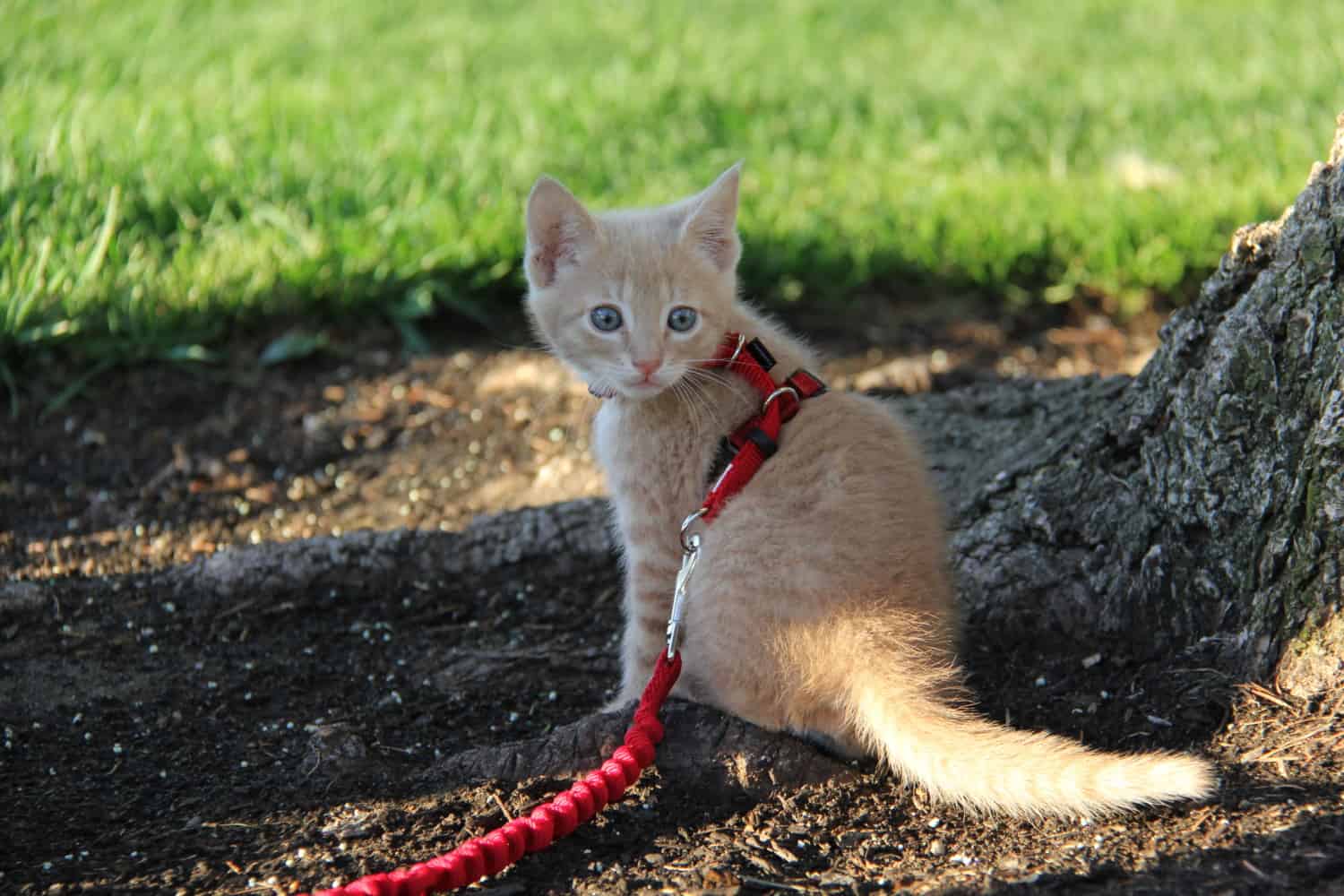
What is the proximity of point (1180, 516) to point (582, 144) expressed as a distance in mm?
3735

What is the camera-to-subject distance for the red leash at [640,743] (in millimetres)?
2041

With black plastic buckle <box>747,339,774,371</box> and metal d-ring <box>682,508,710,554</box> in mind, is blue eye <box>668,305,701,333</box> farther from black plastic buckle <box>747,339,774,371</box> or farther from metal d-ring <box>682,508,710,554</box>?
metal d-ring <box>682,508,710,554</box>

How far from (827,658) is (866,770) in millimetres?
259

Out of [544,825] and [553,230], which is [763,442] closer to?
[553,230]

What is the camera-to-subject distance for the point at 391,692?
291 cm

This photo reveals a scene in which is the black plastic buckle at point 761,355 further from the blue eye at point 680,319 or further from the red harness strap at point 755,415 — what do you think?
the blue eye at point 680,319

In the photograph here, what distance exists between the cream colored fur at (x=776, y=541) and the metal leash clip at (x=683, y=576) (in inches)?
1.2

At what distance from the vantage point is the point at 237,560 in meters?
3.31

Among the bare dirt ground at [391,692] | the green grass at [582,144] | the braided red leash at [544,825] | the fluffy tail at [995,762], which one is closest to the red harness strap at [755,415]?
the braided red leash at [544,825]

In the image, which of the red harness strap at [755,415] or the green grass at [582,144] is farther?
the green grass at [582,144]

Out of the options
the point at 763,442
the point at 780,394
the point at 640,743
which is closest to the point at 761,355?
the point at 780,394

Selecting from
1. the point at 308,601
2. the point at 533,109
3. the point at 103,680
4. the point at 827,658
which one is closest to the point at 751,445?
the point at 827,658

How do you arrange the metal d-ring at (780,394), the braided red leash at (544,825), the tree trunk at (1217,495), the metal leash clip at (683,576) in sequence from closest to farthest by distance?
the braided red leash at (544,825)
the tree trunk at (1217,495)
the metal leash clip at (683,576)
the metal d-ring at (780,394)

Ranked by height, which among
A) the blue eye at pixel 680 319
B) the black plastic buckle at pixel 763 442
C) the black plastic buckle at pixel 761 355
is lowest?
the black plastic buckle at pixel 763 442
